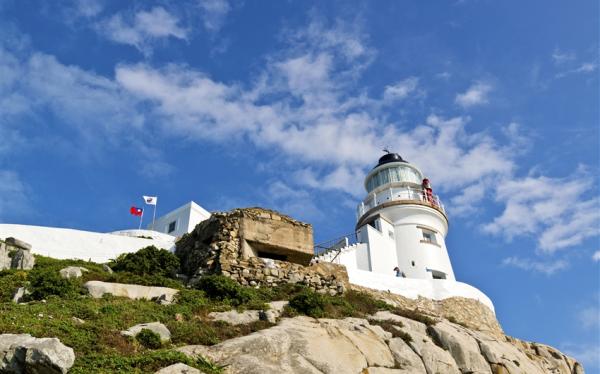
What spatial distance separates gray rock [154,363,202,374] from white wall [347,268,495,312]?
18.6 m

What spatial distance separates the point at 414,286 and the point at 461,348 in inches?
521

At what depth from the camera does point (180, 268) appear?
23.1 meters

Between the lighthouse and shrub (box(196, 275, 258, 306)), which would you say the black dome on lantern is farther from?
shrub (box(196, 275, 258, 306))

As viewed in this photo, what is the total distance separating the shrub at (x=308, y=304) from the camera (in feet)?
56.4

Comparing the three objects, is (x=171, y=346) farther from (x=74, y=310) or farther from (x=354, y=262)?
(x=354, y=262)

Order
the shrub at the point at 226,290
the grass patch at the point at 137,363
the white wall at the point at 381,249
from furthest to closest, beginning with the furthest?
1. the white wall at the point at 381,249
2. the shrub at the point at 226,290
3. the grass patch at the point at 137,363

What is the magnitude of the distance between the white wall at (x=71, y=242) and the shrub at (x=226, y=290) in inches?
364

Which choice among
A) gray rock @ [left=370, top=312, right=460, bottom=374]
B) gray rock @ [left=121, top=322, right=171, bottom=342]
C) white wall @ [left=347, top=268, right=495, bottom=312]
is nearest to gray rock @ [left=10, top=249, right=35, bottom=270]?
gray rock @ [left=121, top=322, right=171, bottom=342]

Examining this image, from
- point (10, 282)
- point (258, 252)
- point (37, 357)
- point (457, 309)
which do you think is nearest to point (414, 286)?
point (457, 309)

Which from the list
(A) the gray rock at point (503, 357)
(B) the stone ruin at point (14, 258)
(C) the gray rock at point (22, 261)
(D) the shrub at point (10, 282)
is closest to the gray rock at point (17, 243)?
(B) the stone ruin at point (14, 258)

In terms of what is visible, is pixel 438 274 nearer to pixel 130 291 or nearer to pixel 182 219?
pixel 182 219

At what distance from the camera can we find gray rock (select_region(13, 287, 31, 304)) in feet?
51.5

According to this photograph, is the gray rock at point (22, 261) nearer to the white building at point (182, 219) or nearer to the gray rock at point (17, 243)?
the gray rock at point (17, 243)

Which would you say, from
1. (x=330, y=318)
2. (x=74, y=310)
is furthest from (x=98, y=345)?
(x=330, y=318)
